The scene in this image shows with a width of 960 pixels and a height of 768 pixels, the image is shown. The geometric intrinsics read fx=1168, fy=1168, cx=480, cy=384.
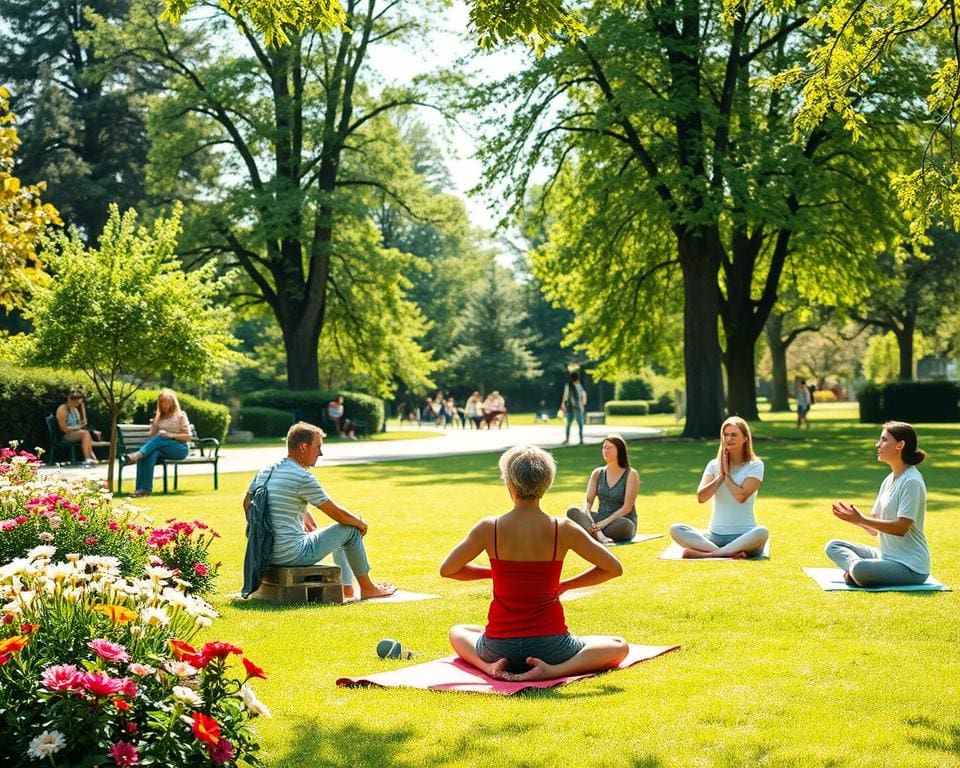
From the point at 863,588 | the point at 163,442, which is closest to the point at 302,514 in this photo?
the point at 863,588

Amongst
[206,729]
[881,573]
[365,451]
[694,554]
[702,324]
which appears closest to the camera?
[206,729]

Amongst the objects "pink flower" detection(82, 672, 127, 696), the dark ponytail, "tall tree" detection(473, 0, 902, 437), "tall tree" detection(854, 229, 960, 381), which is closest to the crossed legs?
"pink flower" detection(82, 672, 127, 696)

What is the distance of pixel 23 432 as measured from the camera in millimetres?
24359

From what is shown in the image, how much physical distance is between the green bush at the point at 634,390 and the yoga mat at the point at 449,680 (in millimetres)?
69339

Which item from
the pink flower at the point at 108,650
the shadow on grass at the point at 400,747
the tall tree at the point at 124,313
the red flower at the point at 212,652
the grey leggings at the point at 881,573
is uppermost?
the tall tree at the point at 124,313

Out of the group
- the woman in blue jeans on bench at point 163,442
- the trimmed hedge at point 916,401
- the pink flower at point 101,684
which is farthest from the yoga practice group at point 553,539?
the trimmed hedge at point 916,401

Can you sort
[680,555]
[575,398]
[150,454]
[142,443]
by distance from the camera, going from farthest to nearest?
[575,398] → [142,443] → [150,454] → [680,555]

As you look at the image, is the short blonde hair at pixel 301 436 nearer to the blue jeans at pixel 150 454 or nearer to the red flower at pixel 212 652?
the red flower at pixel 212 652

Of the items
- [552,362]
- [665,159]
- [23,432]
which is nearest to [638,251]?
[665,159]

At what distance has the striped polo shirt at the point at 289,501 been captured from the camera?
30.1 ft

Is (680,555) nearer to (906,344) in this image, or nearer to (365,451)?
(365,451)

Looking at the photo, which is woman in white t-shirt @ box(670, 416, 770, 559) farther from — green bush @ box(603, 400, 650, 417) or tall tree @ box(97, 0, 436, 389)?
green bush @ box(603, 400, 650, 417)

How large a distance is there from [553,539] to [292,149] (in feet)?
116

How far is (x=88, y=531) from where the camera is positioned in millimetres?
8695
